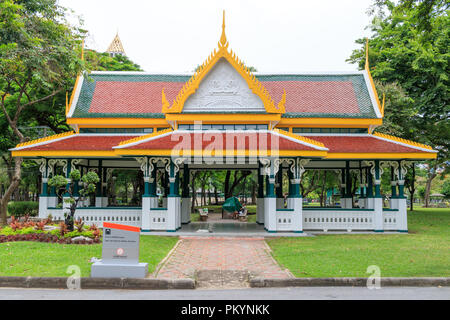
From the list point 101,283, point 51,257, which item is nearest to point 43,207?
point 51,257

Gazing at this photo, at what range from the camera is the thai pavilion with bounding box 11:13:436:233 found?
14922mm

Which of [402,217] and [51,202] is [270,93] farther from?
[51,202]

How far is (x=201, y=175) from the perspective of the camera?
3888cm

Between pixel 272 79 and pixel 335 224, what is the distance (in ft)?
30.6

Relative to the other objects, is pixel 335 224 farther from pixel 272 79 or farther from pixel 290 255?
pixel 272 79

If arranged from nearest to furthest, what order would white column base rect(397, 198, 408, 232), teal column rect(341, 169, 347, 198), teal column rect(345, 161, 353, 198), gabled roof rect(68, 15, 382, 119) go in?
1. white column base rect(397, 198, 408, 232)
2. gabled roof rect(68, 15, 382, 119)
3. teal column rect(345, 161, 353, 198)
4. teal column rect(341, 169, 347, 198)

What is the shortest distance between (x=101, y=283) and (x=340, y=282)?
4830mm

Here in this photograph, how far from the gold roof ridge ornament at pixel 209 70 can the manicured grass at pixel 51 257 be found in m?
6.80

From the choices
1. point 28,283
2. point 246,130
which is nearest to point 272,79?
point 246,130

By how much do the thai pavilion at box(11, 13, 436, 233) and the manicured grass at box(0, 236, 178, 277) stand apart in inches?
172

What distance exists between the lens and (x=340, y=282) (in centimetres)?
729

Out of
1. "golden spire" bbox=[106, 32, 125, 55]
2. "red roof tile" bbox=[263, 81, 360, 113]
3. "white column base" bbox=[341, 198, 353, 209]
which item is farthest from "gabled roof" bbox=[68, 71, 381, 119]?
"golden spire" bbox=[106, 32, 125, 55]

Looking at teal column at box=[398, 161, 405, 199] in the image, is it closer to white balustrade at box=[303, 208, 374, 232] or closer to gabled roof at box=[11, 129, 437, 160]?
gabled roof at box=[11, 129, 437, 160]

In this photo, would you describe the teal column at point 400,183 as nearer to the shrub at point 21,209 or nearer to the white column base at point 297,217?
the white column base at point 297,217
